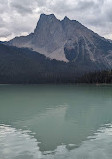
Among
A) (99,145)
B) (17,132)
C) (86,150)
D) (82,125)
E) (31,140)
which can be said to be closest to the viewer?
(86,150)

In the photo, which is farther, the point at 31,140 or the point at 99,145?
the point at 31,140

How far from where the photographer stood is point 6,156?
35.7 m

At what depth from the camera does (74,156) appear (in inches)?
1382

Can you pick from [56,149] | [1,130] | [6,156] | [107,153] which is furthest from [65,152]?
[1,130]

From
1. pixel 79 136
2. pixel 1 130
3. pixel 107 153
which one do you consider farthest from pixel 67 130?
pixel 107 153

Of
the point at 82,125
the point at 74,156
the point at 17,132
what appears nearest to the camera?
the point at 74,156

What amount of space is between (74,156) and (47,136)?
14182 mm

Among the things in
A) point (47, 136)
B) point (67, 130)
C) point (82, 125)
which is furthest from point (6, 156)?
point (82, 125)

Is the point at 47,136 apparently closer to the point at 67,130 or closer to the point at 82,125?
the point at 67,130

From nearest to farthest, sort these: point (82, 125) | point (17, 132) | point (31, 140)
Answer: point (31, 140) → point (17, 132) → point (82, 125)

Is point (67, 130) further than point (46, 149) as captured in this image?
Yes

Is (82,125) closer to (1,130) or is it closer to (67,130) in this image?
(67,130)

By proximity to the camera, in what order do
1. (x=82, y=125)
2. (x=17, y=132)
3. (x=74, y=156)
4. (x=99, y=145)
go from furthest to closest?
(x=82, y=125) → (x=17, y=132) → (x=99, y=145) → (x=74, y=156)

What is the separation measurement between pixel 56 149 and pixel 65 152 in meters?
2.05
